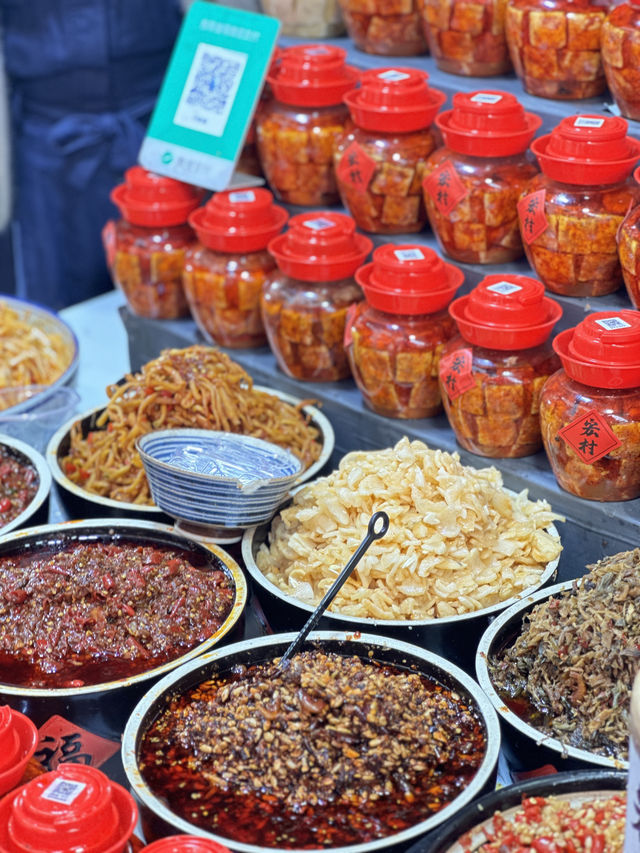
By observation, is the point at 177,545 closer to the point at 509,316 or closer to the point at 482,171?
the point at 509,316

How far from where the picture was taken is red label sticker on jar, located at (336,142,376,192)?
2.56m

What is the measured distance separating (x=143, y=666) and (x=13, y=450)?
0.83 metres

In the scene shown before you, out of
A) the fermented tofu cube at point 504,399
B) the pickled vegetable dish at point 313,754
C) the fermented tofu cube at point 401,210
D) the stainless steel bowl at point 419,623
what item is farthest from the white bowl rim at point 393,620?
the fermented tofu cube at point 401,210

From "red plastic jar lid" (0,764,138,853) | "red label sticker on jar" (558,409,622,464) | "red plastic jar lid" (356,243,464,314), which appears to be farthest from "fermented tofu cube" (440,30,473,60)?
"red plastic jar lid" (0,764,138,853)

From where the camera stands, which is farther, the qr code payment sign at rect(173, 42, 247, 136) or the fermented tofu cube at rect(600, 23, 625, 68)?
the qr code payment sign at rect(173, 42, 247, 136)

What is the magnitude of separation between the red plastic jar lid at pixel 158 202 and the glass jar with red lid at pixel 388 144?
451mm

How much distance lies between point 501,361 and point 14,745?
46.1 inches

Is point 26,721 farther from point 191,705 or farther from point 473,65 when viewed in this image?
point 473,65

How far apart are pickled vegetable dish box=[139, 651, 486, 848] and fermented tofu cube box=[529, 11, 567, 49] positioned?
1.47 metres

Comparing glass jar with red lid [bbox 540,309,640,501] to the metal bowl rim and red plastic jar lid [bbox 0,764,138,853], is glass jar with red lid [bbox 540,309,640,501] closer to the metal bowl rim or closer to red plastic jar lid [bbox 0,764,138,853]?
the metal bowl rim

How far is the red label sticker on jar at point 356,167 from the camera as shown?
2.56 meters

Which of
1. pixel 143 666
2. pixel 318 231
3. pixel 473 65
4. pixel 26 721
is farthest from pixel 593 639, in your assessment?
pixel 473 65

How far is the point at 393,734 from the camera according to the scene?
1.55 meters

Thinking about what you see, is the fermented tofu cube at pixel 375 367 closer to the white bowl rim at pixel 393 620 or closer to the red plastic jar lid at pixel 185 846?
the white bowl rim at pixel 393 620
